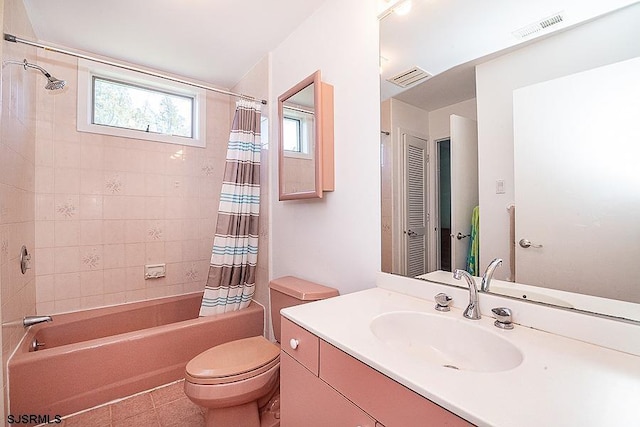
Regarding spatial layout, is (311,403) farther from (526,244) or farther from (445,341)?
(526,244)

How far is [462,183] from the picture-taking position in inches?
42.4

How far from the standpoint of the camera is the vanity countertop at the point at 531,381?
47 cm

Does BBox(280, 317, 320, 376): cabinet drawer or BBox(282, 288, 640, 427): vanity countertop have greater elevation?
BBox(282, 288, 640, 427): vanity countertop

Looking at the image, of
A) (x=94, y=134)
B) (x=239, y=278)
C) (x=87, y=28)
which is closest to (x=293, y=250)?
(x=239, y=278)

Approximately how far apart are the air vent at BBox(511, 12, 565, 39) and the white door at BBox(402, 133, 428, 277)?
0.45 metres

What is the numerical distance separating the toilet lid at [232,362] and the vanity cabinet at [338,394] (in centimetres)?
35

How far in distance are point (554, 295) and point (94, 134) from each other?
114 inches

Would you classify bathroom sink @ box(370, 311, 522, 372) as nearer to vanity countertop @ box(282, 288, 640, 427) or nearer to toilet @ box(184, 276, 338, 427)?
vanity countertop @ box(282, 288, 640, 427)

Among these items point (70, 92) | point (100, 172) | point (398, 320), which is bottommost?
point (398, 320)

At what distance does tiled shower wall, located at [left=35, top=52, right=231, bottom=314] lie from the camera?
6.41ft

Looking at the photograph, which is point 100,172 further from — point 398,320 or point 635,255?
point 635,255

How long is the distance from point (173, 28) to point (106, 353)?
207 cm

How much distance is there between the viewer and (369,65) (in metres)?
1.32

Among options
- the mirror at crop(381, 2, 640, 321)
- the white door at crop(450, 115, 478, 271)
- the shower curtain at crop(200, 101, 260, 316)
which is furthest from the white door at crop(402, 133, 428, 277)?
the shower curtain at crop(200, 101, 260, 316)
